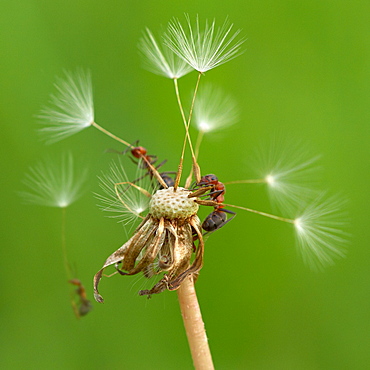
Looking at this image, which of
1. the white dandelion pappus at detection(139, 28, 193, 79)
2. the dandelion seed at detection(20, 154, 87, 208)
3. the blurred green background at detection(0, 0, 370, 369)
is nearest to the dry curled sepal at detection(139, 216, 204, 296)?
the white dandelion pappus at detection(139, 28, 193, 79)

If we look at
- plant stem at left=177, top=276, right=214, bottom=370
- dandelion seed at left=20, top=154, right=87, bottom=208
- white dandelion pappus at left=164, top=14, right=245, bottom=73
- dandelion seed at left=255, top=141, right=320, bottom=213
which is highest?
dandelion seed at left=20, top=154, right=87, bottom=208

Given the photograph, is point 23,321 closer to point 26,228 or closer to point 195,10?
point 26,228

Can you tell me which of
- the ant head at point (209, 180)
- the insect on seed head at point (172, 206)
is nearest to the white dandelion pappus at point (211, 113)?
the ant head at point (209, 180)

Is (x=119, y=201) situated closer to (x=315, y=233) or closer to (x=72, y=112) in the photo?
(x=72, y=112)

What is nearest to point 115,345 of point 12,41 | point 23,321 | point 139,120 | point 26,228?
point 23,321

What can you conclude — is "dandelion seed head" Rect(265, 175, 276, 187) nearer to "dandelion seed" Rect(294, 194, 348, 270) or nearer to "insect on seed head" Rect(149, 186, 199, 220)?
"dandelion seed" Rect(294, 194, 348, 270)

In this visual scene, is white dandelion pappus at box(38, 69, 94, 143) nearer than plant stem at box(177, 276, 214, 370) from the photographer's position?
No

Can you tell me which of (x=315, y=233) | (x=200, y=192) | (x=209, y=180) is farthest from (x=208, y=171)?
(x=200, y=192)
